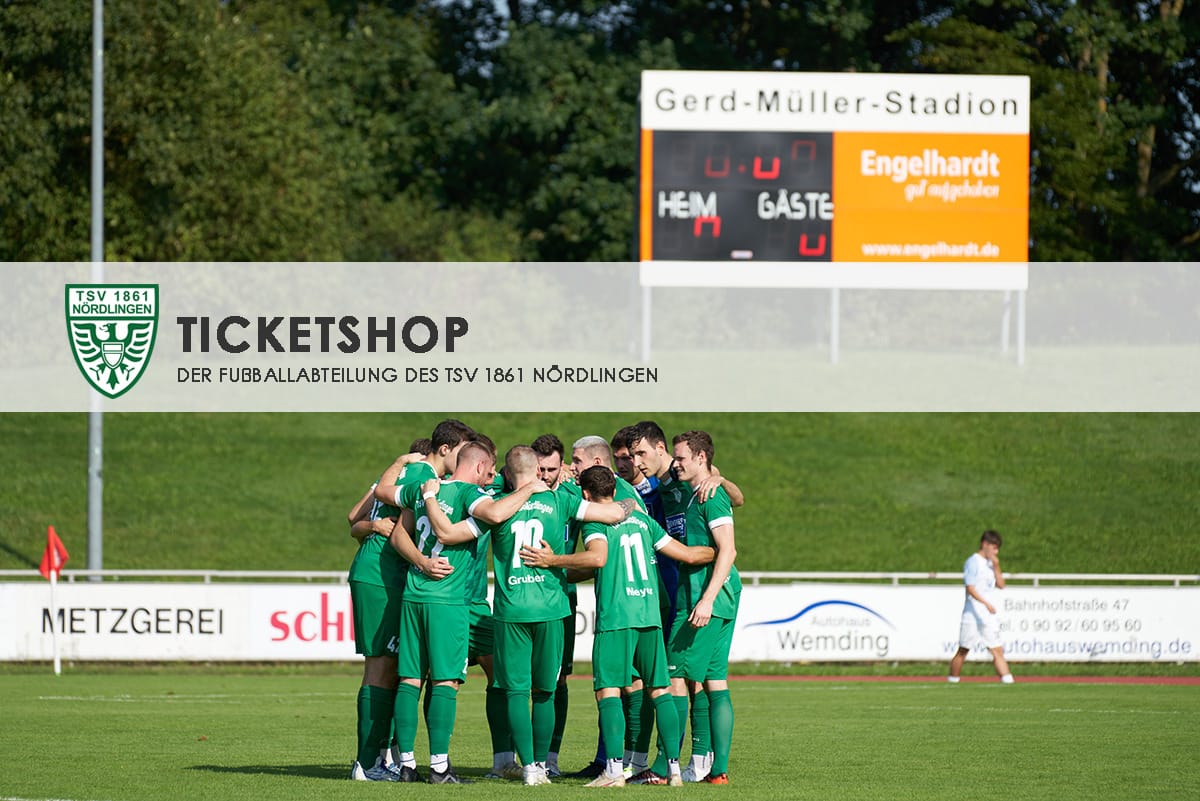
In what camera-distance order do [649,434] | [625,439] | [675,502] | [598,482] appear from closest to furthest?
[598,482]
[649,434]
[625,439]
[675,502]

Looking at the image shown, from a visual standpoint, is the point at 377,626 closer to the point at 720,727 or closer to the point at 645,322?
the point at 720,727

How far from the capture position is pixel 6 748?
1035 cm

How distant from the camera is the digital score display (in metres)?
28.0

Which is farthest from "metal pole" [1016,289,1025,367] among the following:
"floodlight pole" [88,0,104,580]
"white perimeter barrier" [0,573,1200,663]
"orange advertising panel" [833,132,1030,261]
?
"floodlight pole" [88,0,104,580]

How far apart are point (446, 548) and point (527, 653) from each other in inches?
28.1

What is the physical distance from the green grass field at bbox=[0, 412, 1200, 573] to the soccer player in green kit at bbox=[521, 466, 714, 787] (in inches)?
653

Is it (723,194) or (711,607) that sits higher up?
(723,194)

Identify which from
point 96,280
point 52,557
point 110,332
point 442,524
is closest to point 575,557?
point 442,524

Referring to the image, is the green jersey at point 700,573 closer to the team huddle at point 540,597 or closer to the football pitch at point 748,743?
the team huddle at point 540,597

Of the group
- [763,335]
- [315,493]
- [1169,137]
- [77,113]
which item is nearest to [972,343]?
[763,335]

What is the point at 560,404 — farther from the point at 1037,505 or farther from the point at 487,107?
the point at 487,107

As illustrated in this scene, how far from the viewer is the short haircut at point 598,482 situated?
337 inches

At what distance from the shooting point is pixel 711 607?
8.76m

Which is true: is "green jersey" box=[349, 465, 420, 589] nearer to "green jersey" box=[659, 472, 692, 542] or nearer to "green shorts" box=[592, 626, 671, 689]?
"green shorts" box=[592, 626, 671, 689]
